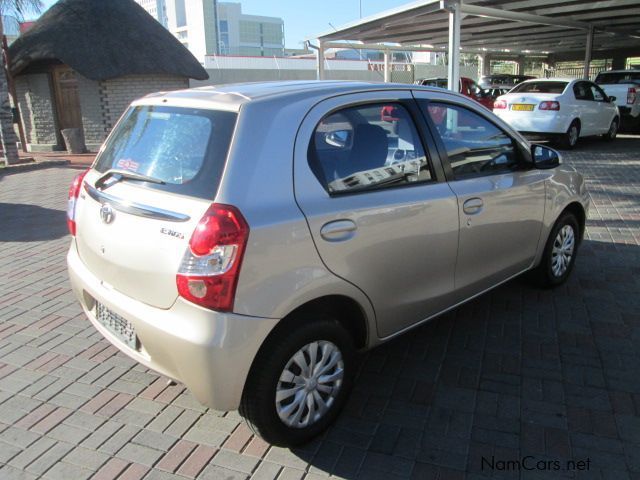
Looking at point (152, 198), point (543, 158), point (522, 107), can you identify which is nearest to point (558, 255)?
point (543, 158)

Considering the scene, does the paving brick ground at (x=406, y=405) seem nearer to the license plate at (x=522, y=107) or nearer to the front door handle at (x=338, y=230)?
the front door handle at (x=338, y=230)

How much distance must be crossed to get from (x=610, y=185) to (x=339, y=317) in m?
7.62

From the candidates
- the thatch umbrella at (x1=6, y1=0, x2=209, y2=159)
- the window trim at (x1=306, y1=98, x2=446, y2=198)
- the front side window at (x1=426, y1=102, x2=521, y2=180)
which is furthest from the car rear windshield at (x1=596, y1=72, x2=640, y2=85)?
the window trim at (x1=306, y1=98, x2=446, y2=198)

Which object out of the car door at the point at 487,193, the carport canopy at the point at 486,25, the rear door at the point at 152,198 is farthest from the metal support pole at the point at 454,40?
the rear door at the point at 152,198

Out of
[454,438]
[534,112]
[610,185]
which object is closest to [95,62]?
[534,112]

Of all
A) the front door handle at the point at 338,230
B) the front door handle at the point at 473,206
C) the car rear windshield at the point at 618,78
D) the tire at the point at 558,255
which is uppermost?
the car rear windshield at the point at 618,78

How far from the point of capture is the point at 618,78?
16.6 m

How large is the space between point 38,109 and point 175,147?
15.4 metres

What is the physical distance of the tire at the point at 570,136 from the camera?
1271 centimetres

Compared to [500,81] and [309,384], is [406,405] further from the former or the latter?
[500,81]

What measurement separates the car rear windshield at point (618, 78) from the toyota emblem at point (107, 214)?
17.3 meters

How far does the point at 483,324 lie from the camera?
13.2 ft

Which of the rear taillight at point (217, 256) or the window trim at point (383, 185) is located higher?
the window trim at point (383, 185)

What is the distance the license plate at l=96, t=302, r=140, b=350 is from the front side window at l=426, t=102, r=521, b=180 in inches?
81.9
